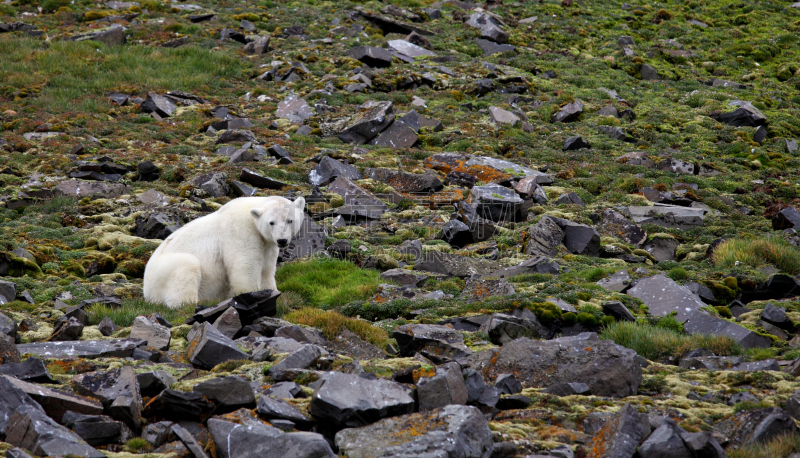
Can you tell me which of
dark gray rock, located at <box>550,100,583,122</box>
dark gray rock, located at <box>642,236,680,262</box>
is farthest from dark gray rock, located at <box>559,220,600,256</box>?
dark gray rock, located at <box>550,100,583,122</box>

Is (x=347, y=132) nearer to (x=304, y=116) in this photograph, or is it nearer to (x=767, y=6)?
(x=304, y=116)

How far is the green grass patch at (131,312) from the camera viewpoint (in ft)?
29.4


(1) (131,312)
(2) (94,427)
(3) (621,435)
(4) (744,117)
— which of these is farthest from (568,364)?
(4) (744,117)

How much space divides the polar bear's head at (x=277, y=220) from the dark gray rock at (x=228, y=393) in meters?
4.66

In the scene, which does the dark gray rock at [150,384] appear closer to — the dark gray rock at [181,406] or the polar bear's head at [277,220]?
the dark gray rock at [181,406]

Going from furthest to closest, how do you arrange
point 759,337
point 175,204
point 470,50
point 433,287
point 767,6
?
point 767,6, point 470,50, point 175,204, point 433,287, point 759,337

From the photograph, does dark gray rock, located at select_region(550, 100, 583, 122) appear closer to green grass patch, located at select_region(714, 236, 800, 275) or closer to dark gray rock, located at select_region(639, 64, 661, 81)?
dark gray rock, located at select_region(639, 64, 661, 81)

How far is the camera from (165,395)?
547 cm

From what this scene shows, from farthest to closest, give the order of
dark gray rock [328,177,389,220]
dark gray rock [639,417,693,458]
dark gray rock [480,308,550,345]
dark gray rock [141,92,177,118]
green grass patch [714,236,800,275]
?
dark gray rock [141,92,177,118] < dark gray rock [328,177,389,220] < green grass patch [714,236,800,275] < dark gray rock [480,308,550,345] < dark gray rock [639,417,693,458]

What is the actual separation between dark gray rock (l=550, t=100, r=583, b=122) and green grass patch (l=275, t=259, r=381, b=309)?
13.8 m

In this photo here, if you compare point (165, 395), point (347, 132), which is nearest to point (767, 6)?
point (347, 132)

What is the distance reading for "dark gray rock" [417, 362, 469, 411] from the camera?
5660 millimetres

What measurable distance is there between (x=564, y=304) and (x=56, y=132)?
18733 millimetres

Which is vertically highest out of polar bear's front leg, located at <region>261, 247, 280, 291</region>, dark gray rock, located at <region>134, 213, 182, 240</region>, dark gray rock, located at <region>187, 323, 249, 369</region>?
dark gray rock, located at <region>187, 323, 249, 369</region>
